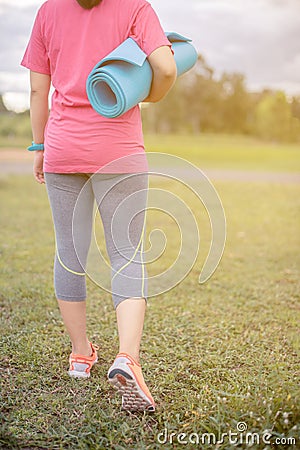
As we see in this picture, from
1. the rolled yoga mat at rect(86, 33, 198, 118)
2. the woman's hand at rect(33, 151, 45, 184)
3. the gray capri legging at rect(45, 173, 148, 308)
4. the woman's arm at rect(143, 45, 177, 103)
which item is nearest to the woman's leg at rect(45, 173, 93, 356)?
the gray capri legging at rect(45, 173, 148, 308)

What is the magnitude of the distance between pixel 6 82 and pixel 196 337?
24.8 feet

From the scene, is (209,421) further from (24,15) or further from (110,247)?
(24,15)

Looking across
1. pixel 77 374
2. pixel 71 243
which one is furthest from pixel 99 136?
pixel 77 374

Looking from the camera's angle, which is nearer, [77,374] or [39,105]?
[39,105]

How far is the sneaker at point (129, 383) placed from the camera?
77.3 inches

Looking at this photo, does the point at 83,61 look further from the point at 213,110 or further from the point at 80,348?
the point at 213,110

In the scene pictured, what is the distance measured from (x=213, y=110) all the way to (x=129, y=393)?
628 inches

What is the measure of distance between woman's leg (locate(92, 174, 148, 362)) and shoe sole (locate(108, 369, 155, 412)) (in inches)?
4.4

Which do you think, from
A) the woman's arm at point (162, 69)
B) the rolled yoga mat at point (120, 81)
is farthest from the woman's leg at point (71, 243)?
the woman's arm at point (162, 69)

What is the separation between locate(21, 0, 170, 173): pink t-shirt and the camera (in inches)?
78.6

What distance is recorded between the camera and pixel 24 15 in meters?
8.00

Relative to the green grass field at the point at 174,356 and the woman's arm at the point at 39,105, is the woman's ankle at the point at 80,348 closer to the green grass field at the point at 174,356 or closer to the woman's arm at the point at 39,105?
the green grass field at the point at 174,356

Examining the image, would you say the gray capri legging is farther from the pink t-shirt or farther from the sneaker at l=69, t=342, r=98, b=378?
the sneaker at l=69, t=342, r=98, b=378

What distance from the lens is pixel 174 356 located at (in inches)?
102
